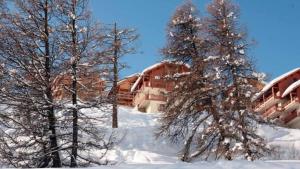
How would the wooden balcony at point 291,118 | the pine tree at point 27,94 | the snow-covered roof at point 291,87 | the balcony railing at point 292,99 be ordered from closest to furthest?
the pine tree at point 27,94
the snow-covered roof at point 291,87
the wooden balcony at point 291,118
the balcony railing at point 292,99

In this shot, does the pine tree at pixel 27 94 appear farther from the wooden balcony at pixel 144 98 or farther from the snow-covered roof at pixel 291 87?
the snow-covered roof at pixel 291 87

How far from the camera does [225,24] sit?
24.6 m

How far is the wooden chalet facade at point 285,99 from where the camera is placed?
5138 cm

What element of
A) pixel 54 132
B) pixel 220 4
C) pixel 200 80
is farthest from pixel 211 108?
pixel 54 132

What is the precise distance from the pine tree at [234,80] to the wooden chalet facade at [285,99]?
27.4 meters

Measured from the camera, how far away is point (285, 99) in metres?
A: 54.9

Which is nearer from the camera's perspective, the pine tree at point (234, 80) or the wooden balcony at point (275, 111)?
the pine tree at point (234, 80)

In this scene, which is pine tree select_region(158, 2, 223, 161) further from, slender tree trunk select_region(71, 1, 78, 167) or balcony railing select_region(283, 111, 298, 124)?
balcony railing select_region(283, 111, 298, 124)

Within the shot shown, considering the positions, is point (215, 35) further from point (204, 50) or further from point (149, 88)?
point (149, 88)

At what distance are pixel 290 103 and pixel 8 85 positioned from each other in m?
43.1

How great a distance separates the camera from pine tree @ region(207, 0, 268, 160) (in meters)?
21.2

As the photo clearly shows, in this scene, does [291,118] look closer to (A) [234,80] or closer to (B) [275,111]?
(B) [275,111]

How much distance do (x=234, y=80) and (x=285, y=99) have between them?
34279mm

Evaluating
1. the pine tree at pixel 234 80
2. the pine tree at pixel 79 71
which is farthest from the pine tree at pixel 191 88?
the pine tree at pixel 79 71
